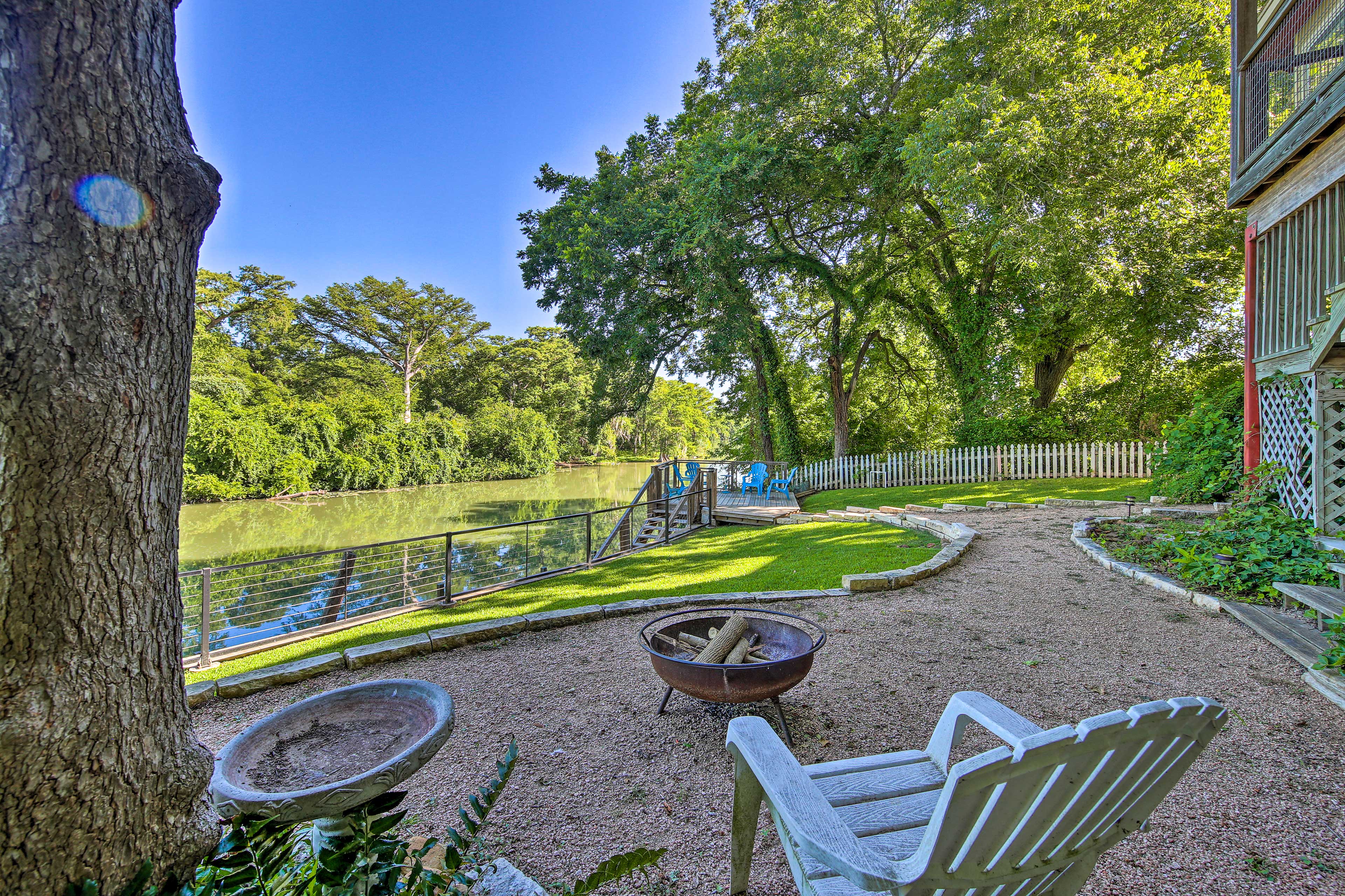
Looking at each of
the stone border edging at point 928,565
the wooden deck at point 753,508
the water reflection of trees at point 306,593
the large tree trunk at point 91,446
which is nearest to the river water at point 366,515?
the water reflection of trees at point 306,593

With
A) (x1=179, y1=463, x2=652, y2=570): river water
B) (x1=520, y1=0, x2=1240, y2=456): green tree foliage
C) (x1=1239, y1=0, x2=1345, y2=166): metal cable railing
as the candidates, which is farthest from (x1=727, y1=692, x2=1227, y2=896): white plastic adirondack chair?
(x1=179, y1=463, x2=652, y2=570): river water

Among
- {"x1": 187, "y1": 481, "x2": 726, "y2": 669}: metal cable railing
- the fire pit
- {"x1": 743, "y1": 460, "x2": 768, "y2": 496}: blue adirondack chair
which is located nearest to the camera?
the fire pit

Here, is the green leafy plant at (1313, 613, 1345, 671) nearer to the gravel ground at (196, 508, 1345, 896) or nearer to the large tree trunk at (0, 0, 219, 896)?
the gravel ground at (196, 508, 1345, 896)

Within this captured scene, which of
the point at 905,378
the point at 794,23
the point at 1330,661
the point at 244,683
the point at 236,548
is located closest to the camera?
the point at 1330,661

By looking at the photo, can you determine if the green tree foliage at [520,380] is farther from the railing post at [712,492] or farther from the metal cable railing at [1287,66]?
the metal cable railing at [1287,66]

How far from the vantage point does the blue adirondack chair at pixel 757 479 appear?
14.0 m

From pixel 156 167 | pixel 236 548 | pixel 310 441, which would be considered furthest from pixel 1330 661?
pixel 310 441

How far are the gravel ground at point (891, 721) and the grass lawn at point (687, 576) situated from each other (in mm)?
1059

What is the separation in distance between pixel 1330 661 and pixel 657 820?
11.9 feet

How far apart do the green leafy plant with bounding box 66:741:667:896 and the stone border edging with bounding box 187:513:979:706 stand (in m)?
1.94

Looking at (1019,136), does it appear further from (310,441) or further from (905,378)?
(310,441)

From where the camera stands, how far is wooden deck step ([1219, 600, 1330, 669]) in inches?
130

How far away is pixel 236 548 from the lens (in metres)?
15.3

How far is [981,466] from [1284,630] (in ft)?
35.7
